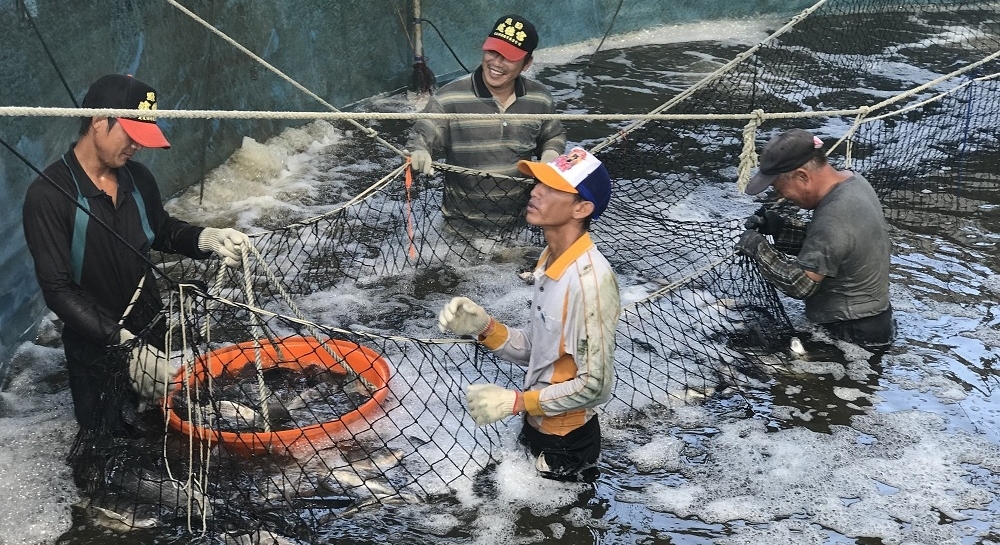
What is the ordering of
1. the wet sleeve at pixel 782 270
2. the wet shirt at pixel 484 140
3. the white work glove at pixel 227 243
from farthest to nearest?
the wet shirt at pixel 484 140 → the wet sleeve at pixel 782 270 → the white work glove at pixel 227 243

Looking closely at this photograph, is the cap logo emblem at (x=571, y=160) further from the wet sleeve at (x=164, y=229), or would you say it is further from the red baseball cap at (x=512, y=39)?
the red baseball cap at (x=512, y=39)

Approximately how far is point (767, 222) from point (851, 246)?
1.93 ft

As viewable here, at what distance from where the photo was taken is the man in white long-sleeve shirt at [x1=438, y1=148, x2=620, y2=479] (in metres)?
3.73

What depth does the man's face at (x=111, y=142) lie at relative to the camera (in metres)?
3.95

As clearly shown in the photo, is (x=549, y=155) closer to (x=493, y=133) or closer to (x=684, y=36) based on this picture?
(x=493, y=133)

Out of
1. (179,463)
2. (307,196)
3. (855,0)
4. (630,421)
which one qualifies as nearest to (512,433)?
(630,421)

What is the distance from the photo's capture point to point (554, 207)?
378cm

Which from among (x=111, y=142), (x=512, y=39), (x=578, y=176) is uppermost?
(x=512, y=39)

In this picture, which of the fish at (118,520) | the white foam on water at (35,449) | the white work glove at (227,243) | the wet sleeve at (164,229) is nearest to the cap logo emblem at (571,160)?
the white work glove at (227,243)

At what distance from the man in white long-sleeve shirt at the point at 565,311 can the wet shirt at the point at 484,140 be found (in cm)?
217

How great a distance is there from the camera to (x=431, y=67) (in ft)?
34.9

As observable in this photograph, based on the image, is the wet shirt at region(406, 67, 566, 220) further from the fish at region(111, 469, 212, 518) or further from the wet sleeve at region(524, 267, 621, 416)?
the fish at region(111, 469, 212, 518)

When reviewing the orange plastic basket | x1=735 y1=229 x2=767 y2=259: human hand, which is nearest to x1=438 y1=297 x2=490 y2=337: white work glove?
the orange plastic basket

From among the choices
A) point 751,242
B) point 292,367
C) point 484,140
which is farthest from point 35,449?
point 751,242
